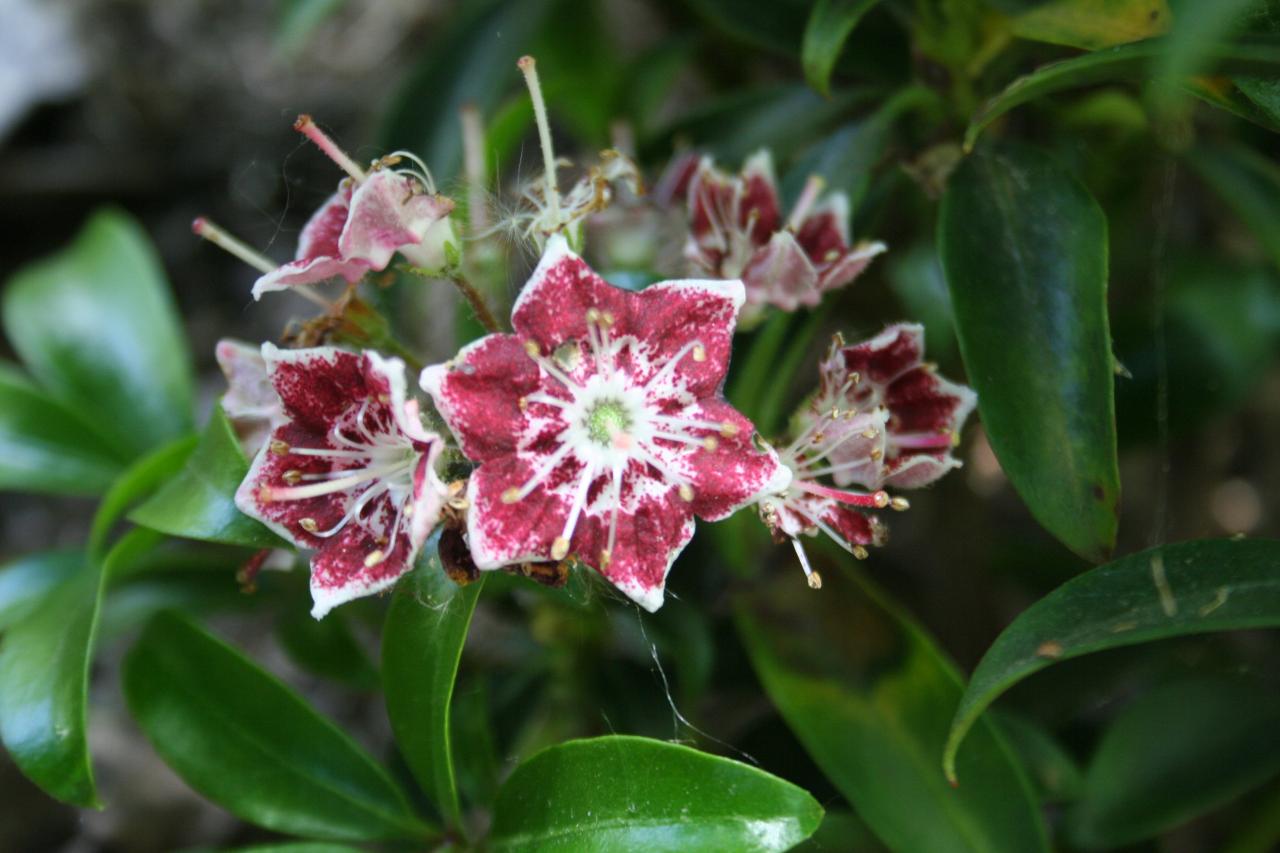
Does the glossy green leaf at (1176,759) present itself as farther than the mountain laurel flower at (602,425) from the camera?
Yes

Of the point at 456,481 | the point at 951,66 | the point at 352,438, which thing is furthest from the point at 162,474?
the point at 951,66

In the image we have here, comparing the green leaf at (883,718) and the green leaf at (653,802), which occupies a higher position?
the green leaf at (653,802)

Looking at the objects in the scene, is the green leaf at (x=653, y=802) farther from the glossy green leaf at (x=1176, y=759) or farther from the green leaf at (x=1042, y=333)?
the glossy green leaf at (x=1176, y=759)

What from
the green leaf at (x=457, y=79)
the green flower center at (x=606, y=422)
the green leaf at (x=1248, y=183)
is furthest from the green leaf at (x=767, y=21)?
the green flower center at (x=606, y=422)

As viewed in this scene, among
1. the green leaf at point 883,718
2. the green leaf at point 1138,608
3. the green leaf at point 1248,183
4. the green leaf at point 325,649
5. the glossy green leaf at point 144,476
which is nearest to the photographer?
the green leaf at point 1138,608

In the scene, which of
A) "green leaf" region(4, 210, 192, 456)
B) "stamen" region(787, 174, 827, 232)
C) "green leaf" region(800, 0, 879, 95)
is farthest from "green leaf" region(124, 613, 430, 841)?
"green leaf" region(800, 0, 879, 95)

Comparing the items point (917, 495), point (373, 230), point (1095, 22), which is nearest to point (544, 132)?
point (373, 230)

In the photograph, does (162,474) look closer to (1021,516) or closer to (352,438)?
(352,438)
